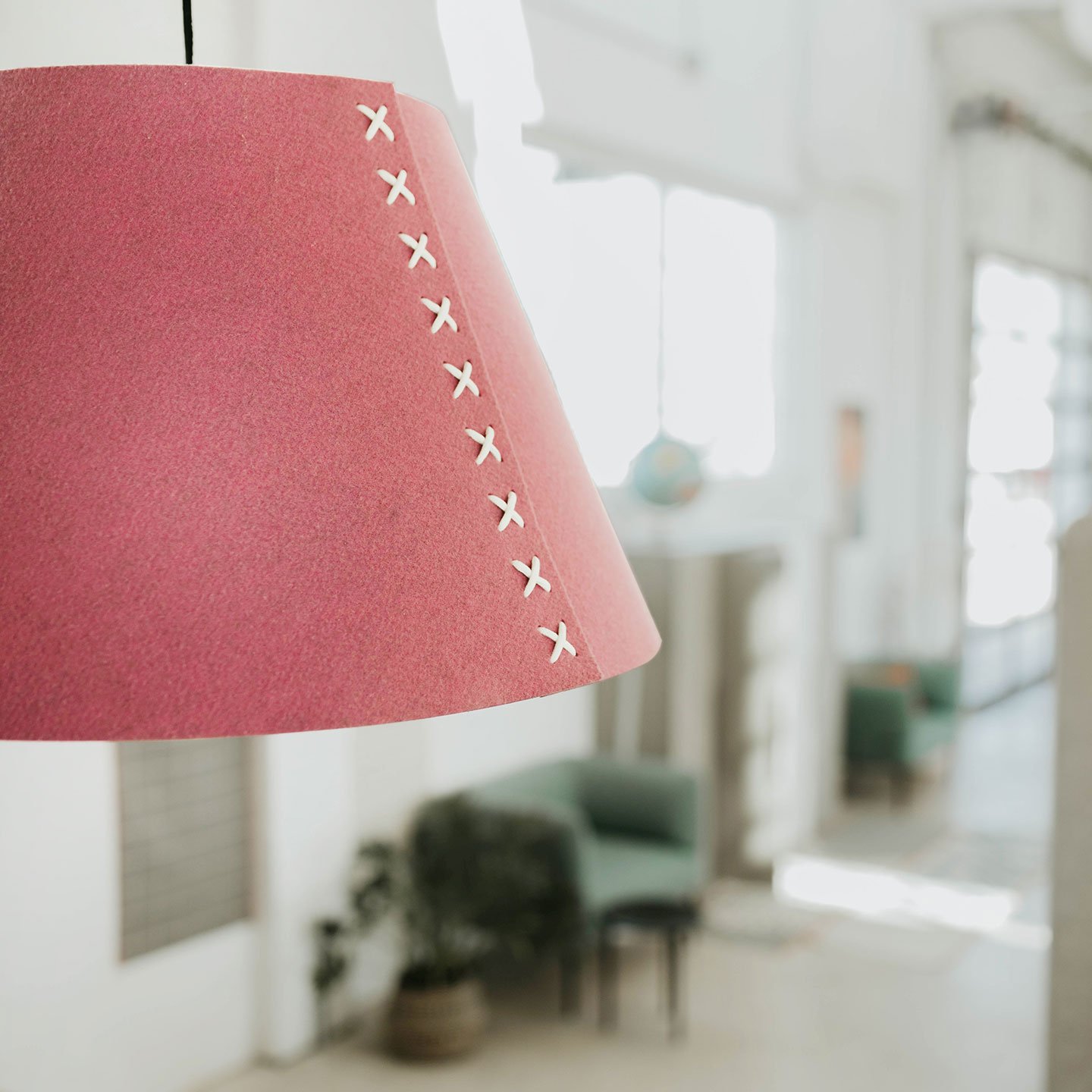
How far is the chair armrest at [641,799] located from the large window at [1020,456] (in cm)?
445

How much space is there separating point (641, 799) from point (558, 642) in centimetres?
434

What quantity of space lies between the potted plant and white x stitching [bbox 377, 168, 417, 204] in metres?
3.50

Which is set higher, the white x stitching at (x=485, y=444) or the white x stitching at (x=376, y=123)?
the white x stitching at (x=376, y=123)

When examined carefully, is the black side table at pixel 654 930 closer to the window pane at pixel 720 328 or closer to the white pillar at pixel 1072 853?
the white pillar at pixel 1072 853

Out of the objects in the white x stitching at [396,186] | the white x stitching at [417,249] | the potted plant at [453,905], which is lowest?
the potted plant at [453,905]

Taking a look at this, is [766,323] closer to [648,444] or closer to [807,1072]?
[648,444]

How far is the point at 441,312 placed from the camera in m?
0.62

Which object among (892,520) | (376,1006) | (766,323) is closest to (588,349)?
(766,323)

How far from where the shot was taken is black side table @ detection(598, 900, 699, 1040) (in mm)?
4113

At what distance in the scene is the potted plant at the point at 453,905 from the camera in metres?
3.92

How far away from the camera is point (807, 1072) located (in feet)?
12.9

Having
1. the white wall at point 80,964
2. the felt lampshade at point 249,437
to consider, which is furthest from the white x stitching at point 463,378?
the white wall at point 80,964

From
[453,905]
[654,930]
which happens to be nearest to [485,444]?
[453,905]

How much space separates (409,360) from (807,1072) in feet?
12.6
